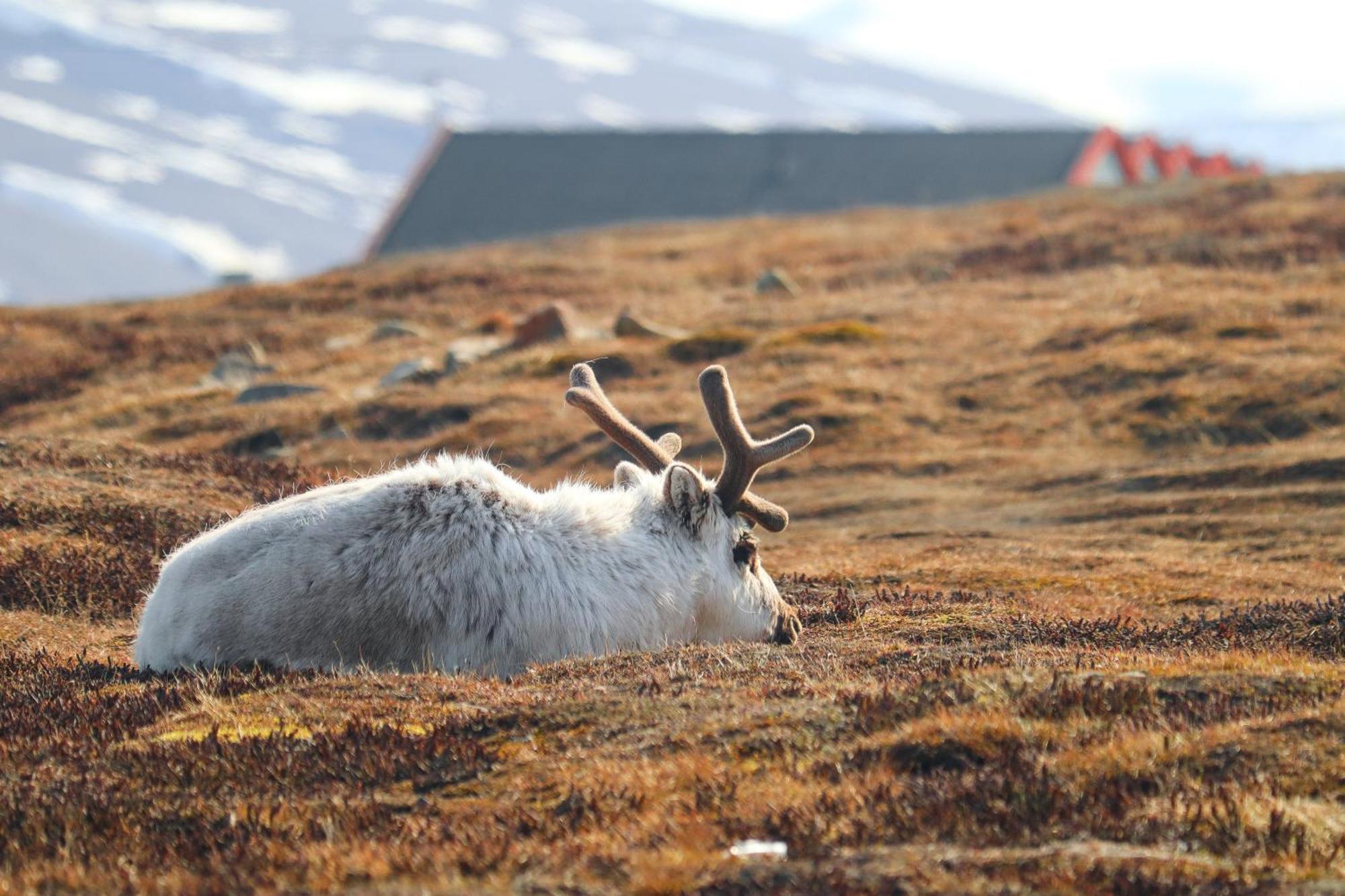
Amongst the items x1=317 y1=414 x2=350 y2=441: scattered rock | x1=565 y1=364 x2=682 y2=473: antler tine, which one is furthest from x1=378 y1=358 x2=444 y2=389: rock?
x1=565 y1=364 x2=682 y2=473: antler tine

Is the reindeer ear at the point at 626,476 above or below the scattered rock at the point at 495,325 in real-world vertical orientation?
above

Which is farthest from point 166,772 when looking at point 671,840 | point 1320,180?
point 1320,180

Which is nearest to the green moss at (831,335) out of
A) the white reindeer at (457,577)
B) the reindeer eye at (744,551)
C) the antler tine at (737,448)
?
the antler tine at (737,448)

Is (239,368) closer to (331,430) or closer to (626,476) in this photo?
(331,430)

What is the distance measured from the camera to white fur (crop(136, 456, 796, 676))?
8555mm

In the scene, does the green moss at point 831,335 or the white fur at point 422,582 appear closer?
the white fur at point 422,582

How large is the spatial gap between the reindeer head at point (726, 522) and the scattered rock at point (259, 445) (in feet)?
45.4

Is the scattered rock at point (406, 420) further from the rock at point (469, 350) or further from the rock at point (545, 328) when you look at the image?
the rock at point (545, 328)

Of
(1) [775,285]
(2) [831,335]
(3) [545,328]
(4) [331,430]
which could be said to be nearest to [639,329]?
(3) [545,328]

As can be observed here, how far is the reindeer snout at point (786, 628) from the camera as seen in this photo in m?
9.71

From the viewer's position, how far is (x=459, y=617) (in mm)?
8664

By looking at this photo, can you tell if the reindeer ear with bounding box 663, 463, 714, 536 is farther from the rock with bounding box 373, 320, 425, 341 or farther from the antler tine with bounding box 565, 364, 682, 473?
the rock with bounding box 373, 320, 425, 341

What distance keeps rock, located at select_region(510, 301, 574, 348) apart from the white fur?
776 inches

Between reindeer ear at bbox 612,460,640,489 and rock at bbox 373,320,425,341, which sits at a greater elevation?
reindeer ear at bbox 612,460,640,489
